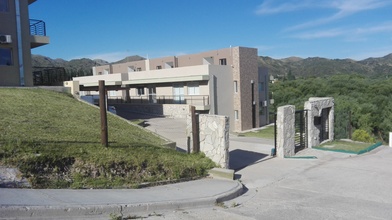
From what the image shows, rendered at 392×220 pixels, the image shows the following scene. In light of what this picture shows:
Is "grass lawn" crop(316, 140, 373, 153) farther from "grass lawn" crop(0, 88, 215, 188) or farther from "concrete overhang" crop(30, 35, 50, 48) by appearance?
"concrete overhang" crop(30, 35, 50, 48)

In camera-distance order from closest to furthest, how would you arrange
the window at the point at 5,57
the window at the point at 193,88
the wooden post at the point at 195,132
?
1. the wooden post at the point at 195,132
2. the window at the point at 5,57
3. the window at the point at 193,88

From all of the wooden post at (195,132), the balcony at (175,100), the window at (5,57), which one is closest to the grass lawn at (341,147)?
the wooden post at (195,132)

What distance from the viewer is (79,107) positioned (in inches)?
622

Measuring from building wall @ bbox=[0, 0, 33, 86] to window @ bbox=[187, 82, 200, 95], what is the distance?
677 inches

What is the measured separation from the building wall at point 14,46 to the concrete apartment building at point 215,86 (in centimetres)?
1094

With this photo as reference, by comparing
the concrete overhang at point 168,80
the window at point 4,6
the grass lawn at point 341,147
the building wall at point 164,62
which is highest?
the window at point 4,6

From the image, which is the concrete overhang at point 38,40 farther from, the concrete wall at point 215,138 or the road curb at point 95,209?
the road curb at point 95,209

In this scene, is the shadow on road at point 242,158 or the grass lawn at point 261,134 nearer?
the shadow on road at point 242,158

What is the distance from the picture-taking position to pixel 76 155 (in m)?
7.70

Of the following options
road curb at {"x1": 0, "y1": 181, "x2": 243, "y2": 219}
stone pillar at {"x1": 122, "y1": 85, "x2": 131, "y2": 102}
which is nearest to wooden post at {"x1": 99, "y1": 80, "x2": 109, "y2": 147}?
road curb at {"x1": 0, "y1": 181, "x2": 243, "y2": 219}

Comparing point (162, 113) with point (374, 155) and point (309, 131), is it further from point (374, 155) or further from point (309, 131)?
Answer: point (374, 155)

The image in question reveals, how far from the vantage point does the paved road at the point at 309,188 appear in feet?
22.5

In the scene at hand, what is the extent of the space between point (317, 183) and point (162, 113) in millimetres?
26731

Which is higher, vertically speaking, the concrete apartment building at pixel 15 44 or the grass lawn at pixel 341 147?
the concrete apartment building at pixel 15 44
